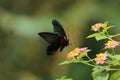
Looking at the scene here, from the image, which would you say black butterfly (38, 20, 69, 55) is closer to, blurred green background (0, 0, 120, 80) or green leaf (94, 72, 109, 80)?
green leaf (94, 72, 109, 80)

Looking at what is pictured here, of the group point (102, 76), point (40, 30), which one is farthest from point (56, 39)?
point (40, 30)

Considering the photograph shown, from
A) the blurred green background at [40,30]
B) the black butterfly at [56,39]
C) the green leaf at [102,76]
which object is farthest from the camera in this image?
the blurred green background at [40,30]

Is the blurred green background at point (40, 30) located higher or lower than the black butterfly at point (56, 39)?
lower

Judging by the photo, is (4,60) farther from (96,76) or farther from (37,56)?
(96,76)

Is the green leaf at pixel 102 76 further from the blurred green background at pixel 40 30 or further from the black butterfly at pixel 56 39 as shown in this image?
the blurred green background at pixel 40 30

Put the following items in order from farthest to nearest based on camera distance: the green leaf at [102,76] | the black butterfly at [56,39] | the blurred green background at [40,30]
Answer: the blurred green background at [40,30] < the black butterfly at [56,39] < the green leaf at [102,76]

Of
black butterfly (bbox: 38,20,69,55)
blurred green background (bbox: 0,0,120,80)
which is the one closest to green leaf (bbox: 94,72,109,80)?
black butterfly (bbox: 38,20,69,55)

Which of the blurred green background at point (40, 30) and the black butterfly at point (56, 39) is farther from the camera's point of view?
the blurred green background at point (40, 30)

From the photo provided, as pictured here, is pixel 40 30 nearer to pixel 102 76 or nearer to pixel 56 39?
pixel 56 39

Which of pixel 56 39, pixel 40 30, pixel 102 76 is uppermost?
pixel 56 39

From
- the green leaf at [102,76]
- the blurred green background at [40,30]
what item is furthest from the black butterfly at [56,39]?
the blurred green background at [40,30]
